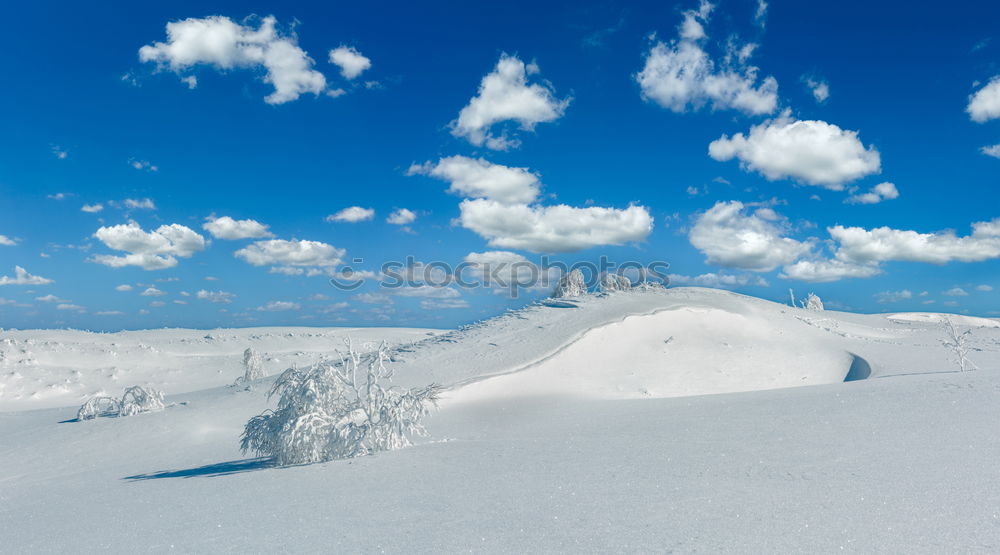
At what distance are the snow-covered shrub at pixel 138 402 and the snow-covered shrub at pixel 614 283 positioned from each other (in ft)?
75.6

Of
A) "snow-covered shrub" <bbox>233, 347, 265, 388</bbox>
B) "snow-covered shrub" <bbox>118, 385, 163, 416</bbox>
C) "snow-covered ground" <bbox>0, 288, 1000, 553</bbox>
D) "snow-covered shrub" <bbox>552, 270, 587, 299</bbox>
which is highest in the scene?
"snow-covered shrub" <bbox>552, 270, 587, 299</bbox>

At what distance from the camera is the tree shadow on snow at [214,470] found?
11625 mm

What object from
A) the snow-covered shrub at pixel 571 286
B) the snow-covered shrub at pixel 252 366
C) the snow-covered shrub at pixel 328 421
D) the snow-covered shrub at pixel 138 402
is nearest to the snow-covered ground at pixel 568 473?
the snow-covered shrub at pixel 328 421

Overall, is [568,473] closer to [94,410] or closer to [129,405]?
[129,405]

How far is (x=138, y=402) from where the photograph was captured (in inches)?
862

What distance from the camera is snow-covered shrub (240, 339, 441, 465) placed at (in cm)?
1155

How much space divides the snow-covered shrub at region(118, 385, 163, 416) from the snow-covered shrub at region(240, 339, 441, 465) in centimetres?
1207

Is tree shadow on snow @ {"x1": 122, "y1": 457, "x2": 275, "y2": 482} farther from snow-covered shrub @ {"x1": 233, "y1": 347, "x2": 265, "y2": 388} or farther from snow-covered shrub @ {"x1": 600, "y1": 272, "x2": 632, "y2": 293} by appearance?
snow-covered shrub @ {"x1": 600, "y1": 272, "x2": 632, "y2": 293}

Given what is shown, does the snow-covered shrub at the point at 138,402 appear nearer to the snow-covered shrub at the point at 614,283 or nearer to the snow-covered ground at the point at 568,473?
the snow-covered ground at the point at 568,473

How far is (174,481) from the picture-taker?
11.1m

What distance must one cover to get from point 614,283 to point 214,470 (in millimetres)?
26340

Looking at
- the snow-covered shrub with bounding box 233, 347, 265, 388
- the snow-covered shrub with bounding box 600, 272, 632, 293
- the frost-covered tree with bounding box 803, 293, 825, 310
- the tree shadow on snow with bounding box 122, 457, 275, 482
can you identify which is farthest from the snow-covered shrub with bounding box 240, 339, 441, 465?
the frost-covered tree with bounding box 803, 293, 825, 310

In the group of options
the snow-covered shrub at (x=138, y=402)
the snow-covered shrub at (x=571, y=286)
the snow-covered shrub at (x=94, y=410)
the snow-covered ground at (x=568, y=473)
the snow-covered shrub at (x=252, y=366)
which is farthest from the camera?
the snow-covered shrub at (x=571, y=286)

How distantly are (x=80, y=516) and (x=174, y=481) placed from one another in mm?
2397
